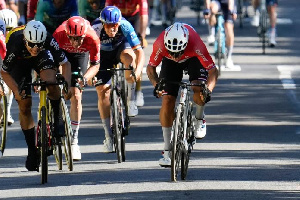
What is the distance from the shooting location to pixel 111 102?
15719mm

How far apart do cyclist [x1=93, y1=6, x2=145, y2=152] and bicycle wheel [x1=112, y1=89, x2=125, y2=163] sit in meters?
0.22

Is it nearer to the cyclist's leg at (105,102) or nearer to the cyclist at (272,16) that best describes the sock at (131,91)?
the cyclist's leg at (105,102)

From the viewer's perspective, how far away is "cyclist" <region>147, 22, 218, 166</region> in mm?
13727

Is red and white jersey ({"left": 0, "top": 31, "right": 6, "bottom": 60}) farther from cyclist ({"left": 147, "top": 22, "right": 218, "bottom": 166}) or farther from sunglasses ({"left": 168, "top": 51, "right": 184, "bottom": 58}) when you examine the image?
sunglasses ({"left": 168, "top": 51, "right": 184, "bottom": 58})

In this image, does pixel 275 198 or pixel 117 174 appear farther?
pixel 117 174

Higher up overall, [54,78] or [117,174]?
[54,78]

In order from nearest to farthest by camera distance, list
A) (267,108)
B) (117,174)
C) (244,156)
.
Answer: (117,174), (244,156), (267,108)

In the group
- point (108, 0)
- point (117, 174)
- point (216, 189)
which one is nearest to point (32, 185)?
point (117, 174)

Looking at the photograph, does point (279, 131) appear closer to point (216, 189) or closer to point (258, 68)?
point (216, 189)

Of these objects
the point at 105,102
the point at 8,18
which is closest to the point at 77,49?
the point at 105,102

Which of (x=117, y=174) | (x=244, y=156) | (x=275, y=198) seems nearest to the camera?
(x=275, y=198)

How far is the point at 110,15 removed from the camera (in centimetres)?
1563

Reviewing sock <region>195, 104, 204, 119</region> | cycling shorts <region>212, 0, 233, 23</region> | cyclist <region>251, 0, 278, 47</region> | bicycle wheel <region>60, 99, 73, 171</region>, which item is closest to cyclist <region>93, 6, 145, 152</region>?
sock <region>195, 104, 204, 119</region>

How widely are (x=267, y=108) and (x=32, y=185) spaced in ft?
22.2
